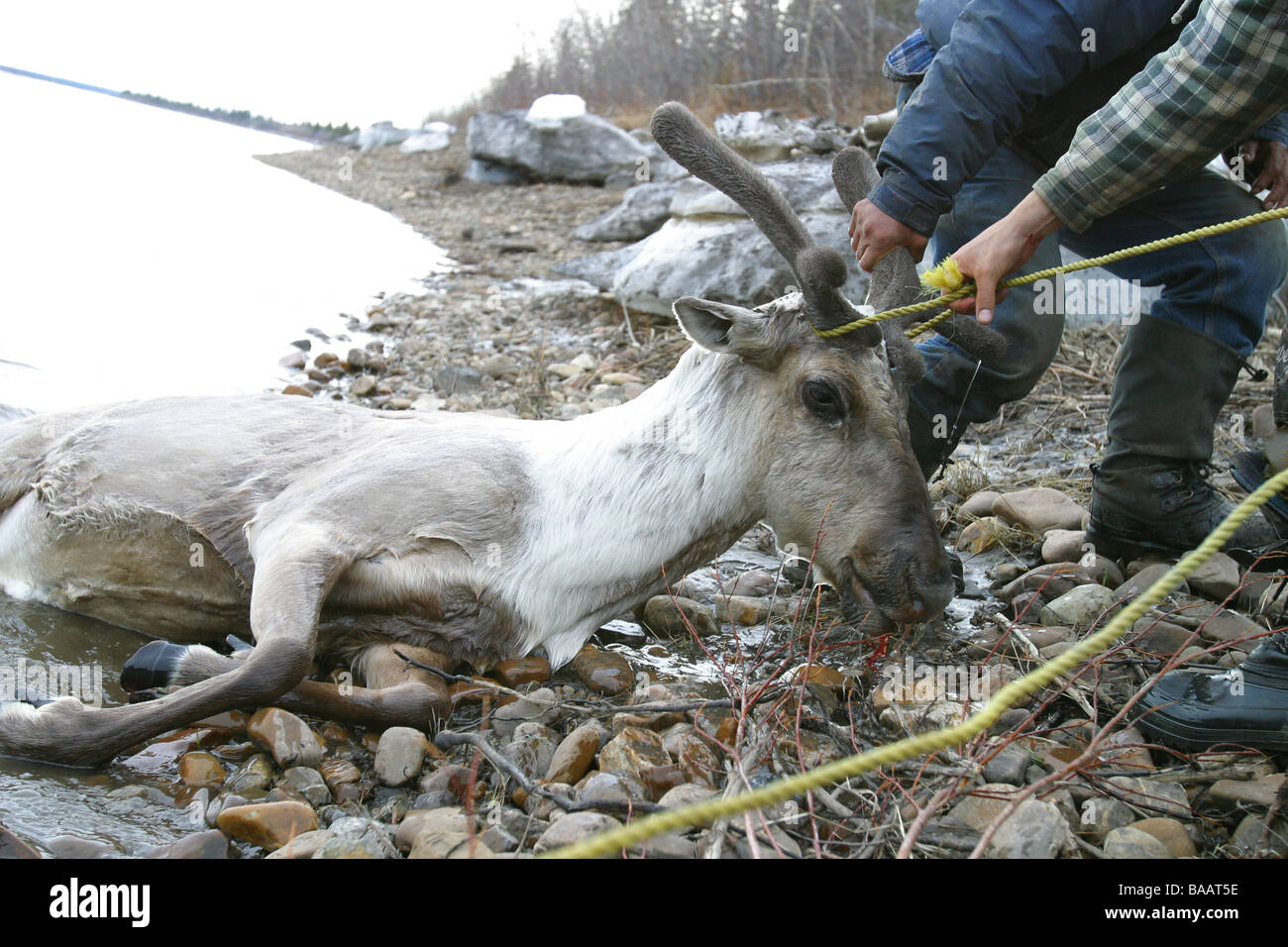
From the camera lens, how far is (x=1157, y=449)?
4289mm

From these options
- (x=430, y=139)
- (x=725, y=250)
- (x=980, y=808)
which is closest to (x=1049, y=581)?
(x=980, y=808)

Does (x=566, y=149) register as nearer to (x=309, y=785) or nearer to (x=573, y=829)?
(x=309, y=785)

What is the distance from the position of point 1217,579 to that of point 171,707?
378 cm

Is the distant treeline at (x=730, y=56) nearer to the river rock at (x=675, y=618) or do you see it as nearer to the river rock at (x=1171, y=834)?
the river rock at (x=675, y=618)

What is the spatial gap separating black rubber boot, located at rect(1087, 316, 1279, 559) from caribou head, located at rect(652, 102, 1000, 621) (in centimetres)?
99

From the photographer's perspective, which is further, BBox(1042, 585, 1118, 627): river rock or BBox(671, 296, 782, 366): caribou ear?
BBox(1042, 585, 1118, 627): river rock

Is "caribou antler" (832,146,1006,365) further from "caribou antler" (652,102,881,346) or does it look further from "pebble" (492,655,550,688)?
"pebble" (492,655,550,688)

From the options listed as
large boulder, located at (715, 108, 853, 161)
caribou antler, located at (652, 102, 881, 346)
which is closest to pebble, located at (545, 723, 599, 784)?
caribou antler, located at (652, 102, 881, 346)

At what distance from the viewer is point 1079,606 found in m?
3.92

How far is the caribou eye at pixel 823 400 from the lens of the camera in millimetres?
3523

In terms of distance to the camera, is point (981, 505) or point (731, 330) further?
point (981, 505)

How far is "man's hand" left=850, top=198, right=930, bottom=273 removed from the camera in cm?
367

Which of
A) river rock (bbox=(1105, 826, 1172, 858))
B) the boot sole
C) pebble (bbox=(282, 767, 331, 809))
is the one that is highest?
the boot sole
